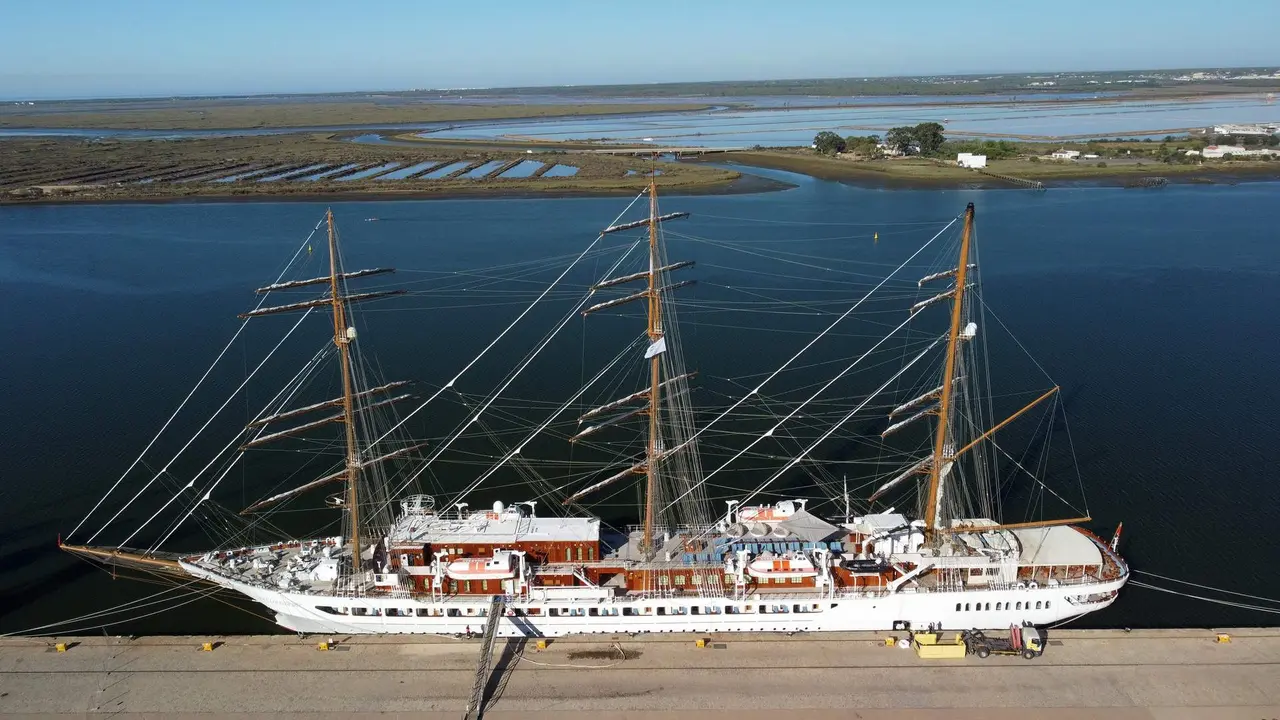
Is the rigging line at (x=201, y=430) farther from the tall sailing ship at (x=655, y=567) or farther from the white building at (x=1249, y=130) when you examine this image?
the white building at (x=1249, y=130)

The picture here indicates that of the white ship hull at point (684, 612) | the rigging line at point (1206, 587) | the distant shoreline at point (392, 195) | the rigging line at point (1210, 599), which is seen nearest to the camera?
the white ship hull at point (684, 612)

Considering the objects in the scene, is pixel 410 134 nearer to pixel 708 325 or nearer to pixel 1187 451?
pixel 708 325

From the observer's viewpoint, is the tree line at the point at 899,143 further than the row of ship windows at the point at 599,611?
Yes

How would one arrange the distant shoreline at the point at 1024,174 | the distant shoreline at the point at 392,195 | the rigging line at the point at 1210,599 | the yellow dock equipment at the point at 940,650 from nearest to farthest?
the yellow dock equipment at the point at 940,650
the rigging line at the point at 1210,599
the distant shoreline at the point at 392,195
the distant shoreline at the point at 1024,174

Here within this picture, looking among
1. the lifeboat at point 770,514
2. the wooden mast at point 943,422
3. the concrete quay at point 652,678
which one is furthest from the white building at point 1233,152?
the lifeboat at point 770,514

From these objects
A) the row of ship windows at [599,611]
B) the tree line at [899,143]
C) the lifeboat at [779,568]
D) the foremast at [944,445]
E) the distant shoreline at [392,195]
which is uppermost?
the tree line at [899,143]

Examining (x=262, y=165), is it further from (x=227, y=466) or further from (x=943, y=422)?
(x=943, y=422)

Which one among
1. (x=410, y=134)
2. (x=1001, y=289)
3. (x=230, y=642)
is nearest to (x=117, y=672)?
(x=230, y=642)
